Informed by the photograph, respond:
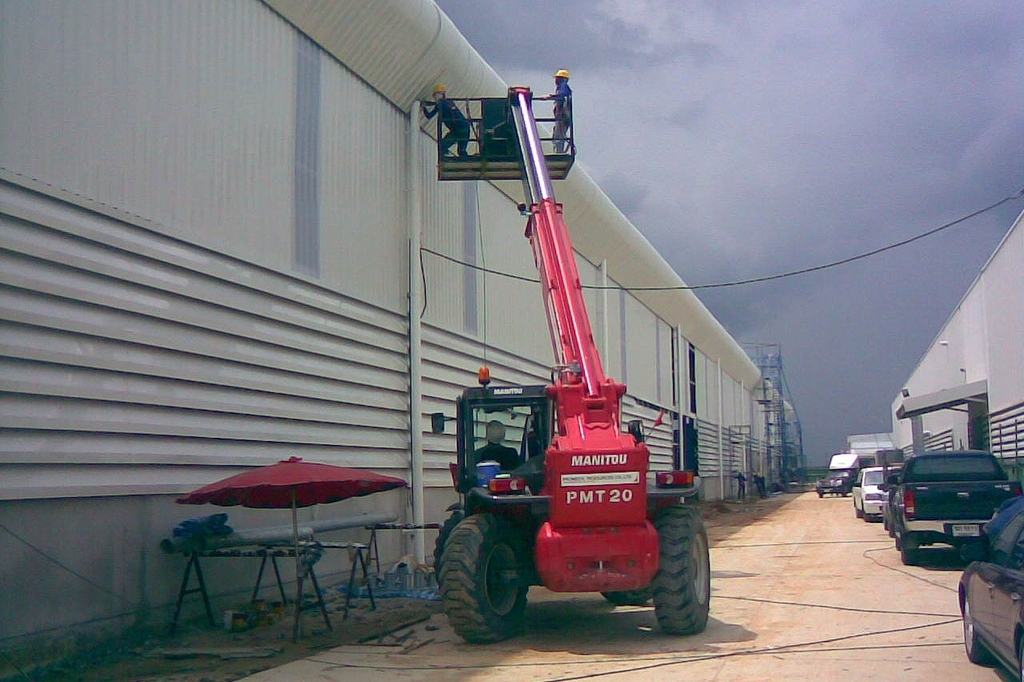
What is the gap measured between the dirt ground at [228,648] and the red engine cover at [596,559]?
6.60 ft

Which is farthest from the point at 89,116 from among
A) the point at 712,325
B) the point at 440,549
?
the point at 712,325

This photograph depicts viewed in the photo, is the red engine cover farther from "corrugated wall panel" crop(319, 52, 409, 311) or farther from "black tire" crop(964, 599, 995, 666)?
"corrugated wall panel" crop(319, 52, 409, 311)

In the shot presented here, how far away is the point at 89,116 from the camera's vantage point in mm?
10656

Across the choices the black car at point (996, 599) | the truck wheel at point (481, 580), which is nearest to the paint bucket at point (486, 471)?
the truck wheel at point (481, 580)

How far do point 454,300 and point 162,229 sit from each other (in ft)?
28.8

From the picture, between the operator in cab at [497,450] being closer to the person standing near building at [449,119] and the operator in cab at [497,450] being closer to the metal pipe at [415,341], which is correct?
the metal pipe at [415,341]

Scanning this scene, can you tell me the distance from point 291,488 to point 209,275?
289 centimetres

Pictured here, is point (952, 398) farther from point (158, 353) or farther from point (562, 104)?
point (158, 353)

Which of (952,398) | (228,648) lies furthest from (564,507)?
(952,398)

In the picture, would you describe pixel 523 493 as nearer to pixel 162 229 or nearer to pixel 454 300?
pixel 162 229

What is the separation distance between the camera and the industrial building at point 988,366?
2938 centimetres

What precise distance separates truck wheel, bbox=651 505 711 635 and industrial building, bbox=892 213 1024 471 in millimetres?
20435

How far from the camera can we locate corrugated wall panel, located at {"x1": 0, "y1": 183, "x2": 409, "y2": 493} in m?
9.84

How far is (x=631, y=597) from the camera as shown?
1332 cm
